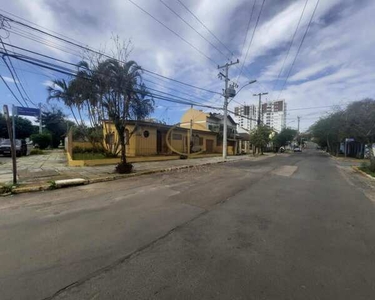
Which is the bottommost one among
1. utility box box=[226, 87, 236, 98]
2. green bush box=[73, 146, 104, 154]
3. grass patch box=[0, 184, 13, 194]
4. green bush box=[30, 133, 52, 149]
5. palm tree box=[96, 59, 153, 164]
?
grass patch box=[0, 184, 13, 194]

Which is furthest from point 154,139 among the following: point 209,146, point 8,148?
point 8,148

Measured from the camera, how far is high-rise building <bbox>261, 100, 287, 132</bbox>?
47.7 m

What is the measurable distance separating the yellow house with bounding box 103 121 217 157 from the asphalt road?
10.5 m

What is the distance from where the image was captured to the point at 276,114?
54531 mm

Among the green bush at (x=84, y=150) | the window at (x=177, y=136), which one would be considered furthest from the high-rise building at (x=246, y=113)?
the green bush at (x=84, y=150)

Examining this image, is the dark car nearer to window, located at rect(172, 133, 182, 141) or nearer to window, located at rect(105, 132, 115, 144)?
window, located at rect(105, 132, 115, 144)

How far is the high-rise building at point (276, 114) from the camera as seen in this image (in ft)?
157

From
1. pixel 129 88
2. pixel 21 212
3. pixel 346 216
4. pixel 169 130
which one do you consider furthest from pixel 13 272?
pixel 169 130

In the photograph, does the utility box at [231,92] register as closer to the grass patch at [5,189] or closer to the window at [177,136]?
the window at [177,136]

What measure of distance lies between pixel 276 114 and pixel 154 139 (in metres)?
43.1

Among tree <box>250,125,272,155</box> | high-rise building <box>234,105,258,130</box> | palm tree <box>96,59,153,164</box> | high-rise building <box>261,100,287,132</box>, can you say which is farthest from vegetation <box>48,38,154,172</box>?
high-rise building <box>261,100,287,132</box>

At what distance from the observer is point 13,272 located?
2861mm

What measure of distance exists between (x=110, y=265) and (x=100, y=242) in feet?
2.73

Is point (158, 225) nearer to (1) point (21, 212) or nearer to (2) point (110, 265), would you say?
(2) point (110, 265)
